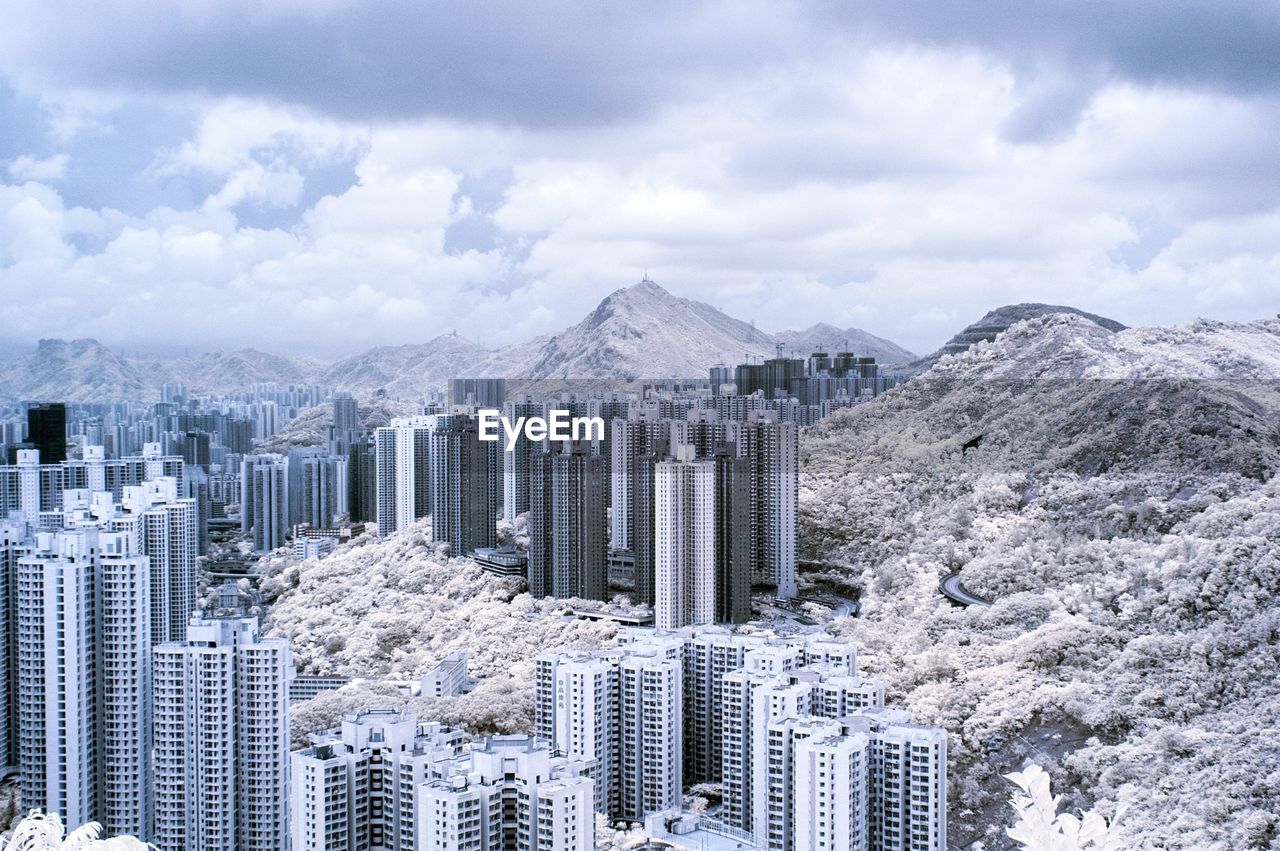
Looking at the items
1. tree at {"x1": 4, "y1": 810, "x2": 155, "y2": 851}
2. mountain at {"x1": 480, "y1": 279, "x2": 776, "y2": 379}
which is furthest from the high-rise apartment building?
mountain at {"x1": 480, "y1": 279, "x2": 776, "y2": 379}

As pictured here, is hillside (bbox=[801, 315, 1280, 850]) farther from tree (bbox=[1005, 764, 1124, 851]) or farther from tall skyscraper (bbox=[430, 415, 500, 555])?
tree (bbox=[1005, 764, 1124, 851])

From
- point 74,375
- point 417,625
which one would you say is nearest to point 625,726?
point 417,625

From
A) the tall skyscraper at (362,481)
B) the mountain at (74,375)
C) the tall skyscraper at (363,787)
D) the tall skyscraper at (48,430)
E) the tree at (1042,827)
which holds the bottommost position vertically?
the tall skyscraper at (363,787)

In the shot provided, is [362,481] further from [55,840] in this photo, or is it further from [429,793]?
[55,840]

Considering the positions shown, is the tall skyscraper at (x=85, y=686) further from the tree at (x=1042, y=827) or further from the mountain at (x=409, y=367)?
the mountain at (x=409, y=367)

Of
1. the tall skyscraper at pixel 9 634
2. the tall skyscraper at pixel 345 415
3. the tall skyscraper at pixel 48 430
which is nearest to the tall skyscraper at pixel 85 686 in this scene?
the tall skyscraper at pixel 9 634

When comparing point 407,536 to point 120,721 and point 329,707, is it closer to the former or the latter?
point 329,707
